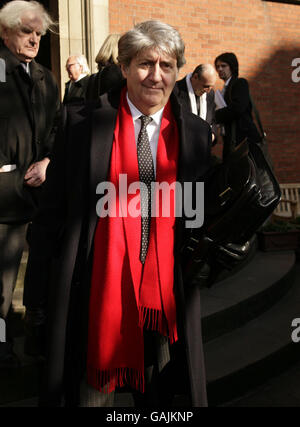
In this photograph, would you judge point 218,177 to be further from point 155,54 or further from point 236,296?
point 236,296

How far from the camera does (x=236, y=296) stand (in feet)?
14.4

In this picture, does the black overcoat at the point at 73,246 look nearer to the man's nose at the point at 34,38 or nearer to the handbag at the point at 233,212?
the handbag at the point at 233,212

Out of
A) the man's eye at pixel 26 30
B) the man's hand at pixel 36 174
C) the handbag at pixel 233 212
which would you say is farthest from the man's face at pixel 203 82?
the handbag at pixel 233 212

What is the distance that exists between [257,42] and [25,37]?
697 centimetres

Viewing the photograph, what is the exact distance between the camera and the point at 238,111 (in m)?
5.57

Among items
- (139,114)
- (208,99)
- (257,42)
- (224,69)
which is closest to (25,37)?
(139,114)

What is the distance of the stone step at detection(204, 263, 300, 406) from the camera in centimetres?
339

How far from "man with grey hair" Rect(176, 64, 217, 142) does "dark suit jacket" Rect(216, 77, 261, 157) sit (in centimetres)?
33

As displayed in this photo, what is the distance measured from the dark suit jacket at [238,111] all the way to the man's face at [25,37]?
3238 millimetres

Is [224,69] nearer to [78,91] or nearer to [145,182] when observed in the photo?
[78,91]

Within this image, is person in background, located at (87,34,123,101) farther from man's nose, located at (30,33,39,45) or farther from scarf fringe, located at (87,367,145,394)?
scarf fringe, located at (87,367,145,394)

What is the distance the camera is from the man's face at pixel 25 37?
103 inches

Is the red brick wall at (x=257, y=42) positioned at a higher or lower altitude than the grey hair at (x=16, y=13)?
higher
